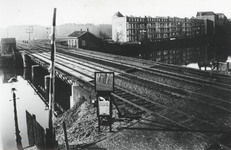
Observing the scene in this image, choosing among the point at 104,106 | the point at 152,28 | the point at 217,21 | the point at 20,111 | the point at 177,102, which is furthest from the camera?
the point at 217,21

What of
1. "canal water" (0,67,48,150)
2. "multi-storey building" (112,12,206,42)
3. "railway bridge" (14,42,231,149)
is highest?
"multi-storey building" (112,12,206,42)

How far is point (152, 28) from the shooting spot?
2223 inches

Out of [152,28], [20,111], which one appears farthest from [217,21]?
[20,111]

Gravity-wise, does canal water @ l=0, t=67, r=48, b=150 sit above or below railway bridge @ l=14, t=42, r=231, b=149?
below

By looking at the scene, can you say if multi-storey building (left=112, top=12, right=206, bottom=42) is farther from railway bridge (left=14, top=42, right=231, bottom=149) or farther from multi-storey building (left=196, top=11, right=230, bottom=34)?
railway bridge (left=14, top=42, right=231, bottom=149)

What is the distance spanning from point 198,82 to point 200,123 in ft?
13.7

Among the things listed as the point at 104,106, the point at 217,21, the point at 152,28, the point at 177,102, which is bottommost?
the point at 177,102

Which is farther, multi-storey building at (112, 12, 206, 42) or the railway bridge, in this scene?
multi-storey building at (112, 12, 206, 42)

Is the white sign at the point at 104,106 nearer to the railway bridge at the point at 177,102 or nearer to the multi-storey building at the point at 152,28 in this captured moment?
the railway bridge at the point at 177,102

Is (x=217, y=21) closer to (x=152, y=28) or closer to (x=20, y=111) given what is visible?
(x=152, y=28)

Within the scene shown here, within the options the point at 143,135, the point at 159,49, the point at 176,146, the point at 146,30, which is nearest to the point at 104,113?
the point at 143,135

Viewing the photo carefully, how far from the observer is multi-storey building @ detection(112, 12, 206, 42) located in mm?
51438

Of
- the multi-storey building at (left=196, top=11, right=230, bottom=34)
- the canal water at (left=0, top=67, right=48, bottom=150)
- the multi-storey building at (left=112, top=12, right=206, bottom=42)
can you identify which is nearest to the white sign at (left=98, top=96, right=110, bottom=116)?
the canal water at (left=0, top=67, right=48, bottom=150)

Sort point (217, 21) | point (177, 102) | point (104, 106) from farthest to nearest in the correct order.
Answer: point (217, 21) < point (177, 102) < point (104, 106)
